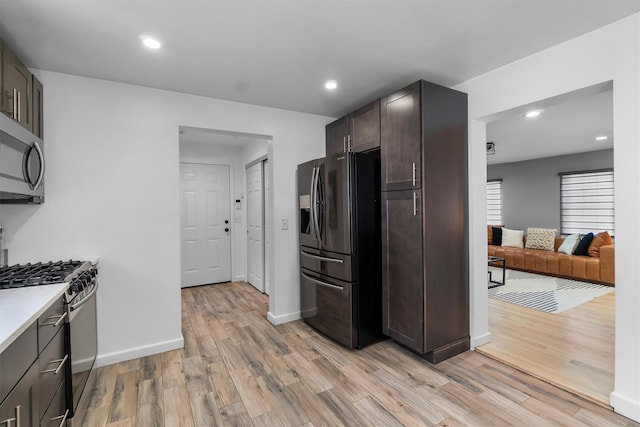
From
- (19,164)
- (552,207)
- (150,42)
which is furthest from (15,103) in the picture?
(552,207)

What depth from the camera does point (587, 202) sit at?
19.9 feet


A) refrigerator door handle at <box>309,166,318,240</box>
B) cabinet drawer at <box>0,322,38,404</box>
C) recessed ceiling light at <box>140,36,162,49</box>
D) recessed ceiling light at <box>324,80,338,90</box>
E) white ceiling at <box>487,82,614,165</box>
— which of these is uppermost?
recessed ceiling light at <box>324,80,338,90</box>

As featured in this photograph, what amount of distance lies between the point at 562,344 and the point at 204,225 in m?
4.88

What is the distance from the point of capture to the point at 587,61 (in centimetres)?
203

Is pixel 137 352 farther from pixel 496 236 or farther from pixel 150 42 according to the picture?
pixel 496 236

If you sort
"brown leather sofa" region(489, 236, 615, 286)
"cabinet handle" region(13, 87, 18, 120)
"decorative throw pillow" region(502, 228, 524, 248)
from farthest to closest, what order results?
"decorative throw pillow" region(502, 228, 524, 248), "brown leather sofa" region(489, 236, 615, 286), "cabinet handle" region(13, 87, 18, 120)

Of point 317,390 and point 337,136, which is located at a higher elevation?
point 337,136

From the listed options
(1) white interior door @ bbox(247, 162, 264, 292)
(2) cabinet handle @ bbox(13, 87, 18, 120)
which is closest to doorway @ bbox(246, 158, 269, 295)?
(1) white interior door @ bbox(247, 162, 264, 292)

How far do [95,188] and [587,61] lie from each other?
3.71 metres

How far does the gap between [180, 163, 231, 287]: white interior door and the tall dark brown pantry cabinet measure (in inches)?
134

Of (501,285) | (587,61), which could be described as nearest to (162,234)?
(587,61)

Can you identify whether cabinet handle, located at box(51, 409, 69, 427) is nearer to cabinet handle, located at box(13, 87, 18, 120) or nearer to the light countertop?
the light countertop

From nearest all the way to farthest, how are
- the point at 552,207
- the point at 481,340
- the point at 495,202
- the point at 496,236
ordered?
the point at 481,340
the point at 552,207
the point at 496,236
the point at 495,202

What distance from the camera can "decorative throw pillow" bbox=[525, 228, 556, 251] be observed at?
600 centimetres
